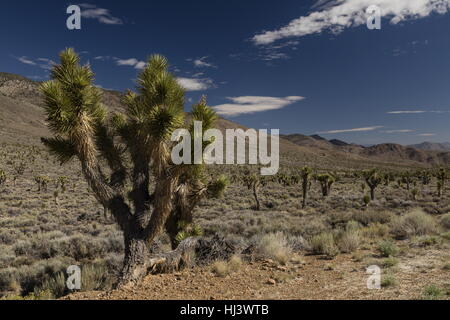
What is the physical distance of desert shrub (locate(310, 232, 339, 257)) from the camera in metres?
8.70

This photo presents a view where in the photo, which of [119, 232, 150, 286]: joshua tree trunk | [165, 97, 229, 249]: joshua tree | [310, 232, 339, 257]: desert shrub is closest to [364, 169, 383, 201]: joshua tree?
[310, 232, 339, 257]: desert shrub

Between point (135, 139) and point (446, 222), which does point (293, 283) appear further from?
point (446, 222)

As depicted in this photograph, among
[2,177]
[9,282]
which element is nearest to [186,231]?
[9,282]

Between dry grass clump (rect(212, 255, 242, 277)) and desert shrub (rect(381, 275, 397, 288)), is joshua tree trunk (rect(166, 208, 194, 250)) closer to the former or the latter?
dry grass clump (rect(212, 255, 242, 277))

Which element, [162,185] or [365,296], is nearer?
[365,296]

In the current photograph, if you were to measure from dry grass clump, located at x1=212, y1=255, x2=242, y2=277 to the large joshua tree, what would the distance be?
1.09 metres

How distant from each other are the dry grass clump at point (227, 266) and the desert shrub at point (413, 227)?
6828 mm

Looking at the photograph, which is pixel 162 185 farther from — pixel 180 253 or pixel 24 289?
pixel 24 289

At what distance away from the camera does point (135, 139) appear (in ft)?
26.3

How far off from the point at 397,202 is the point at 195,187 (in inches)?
915

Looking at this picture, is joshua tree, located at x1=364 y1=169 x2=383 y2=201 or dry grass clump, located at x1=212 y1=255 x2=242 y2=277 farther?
joshua tree, located at x1=364 y1=169 x2=383 y2=201

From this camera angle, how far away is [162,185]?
7062 millimetres

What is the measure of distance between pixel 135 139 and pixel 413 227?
34.8ft
